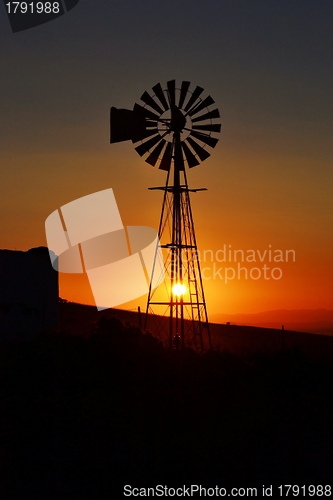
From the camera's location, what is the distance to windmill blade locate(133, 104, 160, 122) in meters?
31.4

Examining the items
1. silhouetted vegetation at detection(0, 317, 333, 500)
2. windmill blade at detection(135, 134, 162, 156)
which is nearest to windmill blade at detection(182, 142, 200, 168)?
windmill blade at detection(135, 134, 162, 156)

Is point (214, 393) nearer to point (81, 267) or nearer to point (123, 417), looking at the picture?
point (123, 417)

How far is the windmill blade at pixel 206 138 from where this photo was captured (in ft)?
105

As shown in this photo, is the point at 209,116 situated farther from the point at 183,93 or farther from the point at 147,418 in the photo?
the point at 147,418

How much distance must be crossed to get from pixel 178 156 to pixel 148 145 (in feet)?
3.85

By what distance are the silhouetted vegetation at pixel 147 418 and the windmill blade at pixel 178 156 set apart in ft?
24.5

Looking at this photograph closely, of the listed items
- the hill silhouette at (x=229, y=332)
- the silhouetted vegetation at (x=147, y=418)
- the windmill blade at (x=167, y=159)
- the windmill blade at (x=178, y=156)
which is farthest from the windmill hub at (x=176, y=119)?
the hill silhouette at (x=229, y=332)

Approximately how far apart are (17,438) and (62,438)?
104 cm

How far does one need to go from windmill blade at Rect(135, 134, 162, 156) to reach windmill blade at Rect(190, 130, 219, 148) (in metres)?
1.26

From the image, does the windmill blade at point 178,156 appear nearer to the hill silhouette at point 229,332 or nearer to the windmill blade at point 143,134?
the windmill blade at point 143,134

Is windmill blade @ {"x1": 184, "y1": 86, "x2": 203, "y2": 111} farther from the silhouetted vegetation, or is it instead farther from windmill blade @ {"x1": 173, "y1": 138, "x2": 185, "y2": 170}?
the silhouetted vegetation

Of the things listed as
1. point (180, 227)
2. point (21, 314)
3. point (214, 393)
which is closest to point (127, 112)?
point (180, 227)

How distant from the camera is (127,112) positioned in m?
31.1

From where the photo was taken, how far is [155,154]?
3200 cm
